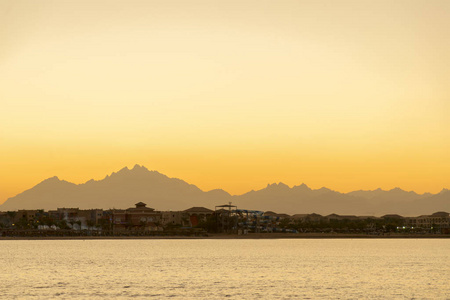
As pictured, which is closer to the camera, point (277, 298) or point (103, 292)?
point (277, 298)

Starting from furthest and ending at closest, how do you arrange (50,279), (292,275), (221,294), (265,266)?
(265,266), (292,275), (50,279), (221,294)

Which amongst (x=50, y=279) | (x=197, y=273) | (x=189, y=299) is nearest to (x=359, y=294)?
(x=189, y=299)

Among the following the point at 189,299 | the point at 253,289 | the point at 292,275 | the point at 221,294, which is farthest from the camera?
the point at 292,275

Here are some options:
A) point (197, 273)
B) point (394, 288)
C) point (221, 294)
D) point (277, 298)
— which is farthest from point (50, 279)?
point (394, 288)

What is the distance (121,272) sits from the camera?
10119cm

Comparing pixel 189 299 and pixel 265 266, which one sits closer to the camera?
pixel 189 299

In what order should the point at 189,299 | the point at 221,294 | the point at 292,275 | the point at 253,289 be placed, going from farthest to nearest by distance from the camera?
the point at 292,275
the point at 253,289
the point at 221,294
the point at 189,299

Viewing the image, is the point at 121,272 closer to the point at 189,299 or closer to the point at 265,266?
the point at 265,266

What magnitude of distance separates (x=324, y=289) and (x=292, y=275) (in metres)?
19.5

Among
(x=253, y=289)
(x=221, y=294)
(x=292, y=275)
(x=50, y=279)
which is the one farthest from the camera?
(x=292, y=275)

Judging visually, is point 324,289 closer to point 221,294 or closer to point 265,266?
point 221,294

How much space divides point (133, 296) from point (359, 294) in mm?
23271

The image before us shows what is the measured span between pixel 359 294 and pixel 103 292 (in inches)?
1052

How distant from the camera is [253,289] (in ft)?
248
